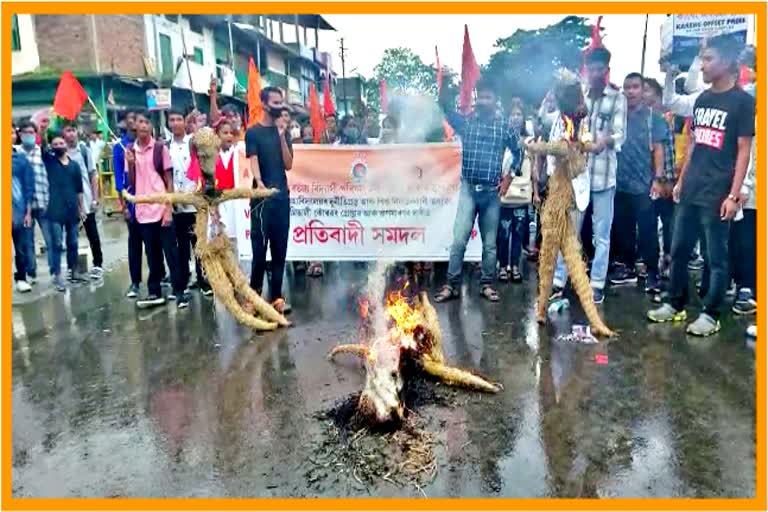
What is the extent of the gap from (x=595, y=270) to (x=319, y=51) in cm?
5445

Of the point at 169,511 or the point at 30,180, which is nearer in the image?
the point at 169,511

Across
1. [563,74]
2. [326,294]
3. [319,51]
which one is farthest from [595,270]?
[319,51]

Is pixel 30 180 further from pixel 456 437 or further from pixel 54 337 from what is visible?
pixel 456 437

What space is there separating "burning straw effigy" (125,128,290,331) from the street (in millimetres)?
238

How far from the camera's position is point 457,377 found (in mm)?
3990

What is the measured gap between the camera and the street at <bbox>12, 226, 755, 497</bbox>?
2.92 m

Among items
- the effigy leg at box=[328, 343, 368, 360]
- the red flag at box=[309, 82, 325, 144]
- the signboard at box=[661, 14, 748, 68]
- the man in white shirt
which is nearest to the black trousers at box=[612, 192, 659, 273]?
the effigy leg at box=[328, 343, 368, 360]

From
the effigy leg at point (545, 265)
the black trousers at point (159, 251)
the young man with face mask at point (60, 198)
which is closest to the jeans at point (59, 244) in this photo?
the young man with face mask at point (60, 198)

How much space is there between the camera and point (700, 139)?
4.86 meters

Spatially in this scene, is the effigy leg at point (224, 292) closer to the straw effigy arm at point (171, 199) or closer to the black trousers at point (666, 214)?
the straw effigy arm at point (171, 199)

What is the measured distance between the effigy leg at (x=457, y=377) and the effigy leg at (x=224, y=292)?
6.39 ft

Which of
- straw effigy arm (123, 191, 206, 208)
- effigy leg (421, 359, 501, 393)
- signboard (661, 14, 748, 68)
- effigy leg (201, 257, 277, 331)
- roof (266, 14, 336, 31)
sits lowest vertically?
effigy leg (421, 359, 501, 393)

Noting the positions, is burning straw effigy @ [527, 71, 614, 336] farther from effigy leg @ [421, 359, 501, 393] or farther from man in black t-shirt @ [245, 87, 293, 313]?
man in black t-shirt @ [245, 87, 293, 313]

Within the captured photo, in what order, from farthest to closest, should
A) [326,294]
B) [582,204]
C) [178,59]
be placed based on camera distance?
1. [178,59]
2. [326,294]
3. [582,204]
